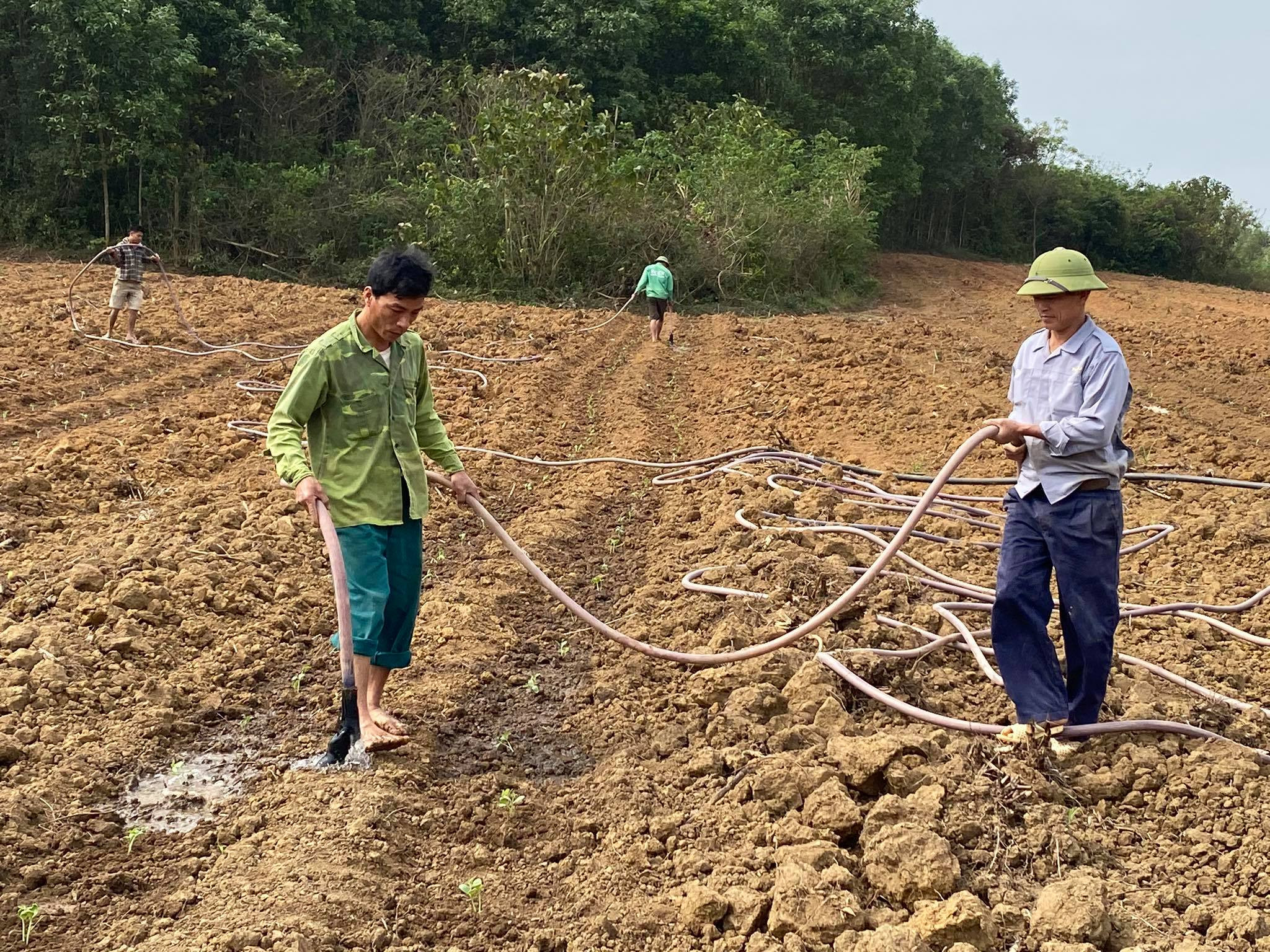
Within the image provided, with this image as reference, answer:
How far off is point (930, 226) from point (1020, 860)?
44.7m

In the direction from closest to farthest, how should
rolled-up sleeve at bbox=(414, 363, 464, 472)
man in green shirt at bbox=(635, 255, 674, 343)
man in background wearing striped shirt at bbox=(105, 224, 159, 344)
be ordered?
rolled-up sleeve at bbox=(414, 363, 464, 472) < man in background wearing striped shirt at bbox=(105, 224, 159, 344) < man in green shirt at bbox=(635, 255, 674, 343)

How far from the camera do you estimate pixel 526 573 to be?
19.7 feet

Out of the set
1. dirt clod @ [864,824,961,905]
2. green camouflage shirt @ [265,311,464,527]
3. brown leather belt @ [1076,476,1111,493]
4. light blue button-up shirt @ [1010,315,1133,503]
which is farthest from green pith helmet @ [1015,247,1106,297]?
green camouflage shirt @ [265,311,464,527]

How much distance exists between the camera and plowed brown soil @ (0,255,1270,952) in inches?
113

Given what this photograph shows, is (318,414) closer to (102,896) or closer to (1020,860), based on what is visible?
(102,896)

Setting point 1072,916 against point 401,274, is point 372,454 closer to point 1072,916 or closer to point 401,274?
point 401,274

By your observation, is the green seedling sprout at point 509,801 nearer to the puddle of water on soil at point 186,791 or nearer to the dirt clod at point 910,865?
the puddle of water on soil at point 186,791

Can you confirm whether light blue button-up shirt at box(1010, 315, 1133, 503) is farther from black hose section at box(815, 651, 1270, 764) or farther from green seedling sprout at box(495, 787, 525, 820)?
green seedling sprout at box(495, 787, 525, 820)

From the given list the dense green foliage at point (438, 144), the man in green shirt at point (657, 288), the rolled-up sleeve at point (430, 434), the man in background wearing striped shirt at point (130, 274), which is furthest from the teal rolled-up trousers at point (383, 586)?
the dense green foliage at point (438, 144)

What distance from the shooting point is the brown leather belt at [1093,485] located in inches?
135

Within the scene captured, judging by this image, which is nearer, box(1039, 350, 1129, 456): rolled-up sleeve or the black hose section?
box(1039, 350, 1129, 456): rolled-up sleeve

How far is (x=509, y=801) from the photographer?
3586 mm

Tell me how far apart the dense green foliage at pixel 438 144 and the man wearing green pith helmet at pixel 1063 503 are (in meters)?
17.4

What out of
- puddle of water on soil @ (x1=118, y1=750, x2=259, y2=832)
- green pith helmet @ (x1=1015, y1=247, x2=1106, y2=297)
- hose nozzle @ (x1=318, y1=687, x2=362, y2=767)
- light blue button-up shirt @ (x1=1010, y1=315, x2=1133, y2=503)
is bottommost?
puddle of water on soil @ (x1=118, y1=750, x2=259, y2=832)
